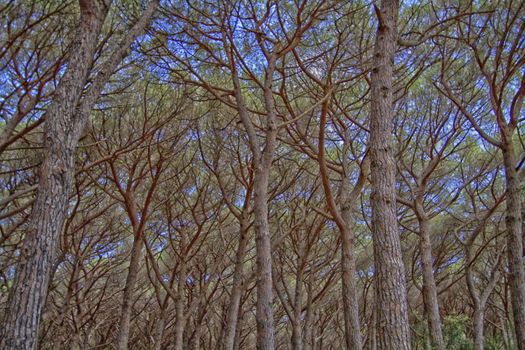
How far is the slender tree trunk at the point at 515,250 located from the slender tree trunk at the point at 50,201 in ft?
14.9

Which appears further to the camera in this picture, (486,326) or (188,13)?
(486,326)

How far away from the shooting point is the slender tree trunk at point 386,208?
3234mm

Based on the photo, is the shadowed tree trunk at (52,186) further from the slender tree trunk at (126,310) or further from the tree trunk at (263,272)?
the slender tree trunk at (126,310)

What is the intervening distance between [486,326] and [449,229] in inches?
370

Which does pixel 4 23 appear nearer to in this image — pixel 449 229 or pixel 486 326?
pixel 449 229

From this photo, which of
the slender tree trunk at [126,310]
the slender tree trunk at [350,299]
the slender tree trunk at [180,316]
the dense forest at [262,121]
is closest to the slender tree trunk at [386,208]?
the dense forest at [262,121]

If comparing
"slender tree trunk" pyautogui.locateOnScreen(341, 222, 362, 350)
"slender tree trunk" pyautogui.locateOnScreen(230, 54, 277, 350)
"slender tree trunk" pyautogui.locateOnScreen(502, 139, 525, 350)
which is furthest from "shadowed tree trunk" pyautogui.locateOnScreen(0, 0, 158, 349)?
"slender tree trunk" pyautogui.locateOnScreen(502, 139, 525, 350)

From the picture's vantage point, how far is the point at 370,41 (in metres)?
7.19

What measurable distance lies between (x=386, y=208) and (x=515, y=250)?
2359mm

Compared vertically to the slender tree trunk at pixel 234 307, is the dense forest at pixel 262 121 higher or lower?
higher

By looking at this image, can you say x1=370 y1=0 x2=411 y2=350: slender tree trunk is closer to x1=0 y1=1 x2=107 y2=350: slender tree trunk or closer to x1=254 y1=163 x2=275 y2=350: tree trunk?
x1=254 y1=163 x2=275 y2=350: tree trunk

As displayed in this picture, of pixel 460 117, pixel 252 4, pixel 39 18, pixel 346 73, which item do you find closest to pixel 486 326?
pixel 460 117

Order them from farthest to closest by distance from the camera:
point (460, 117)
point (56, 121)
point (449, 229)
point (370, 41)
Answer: point (449, 229) < point (460, 117) < point (370, 41) < point (56, 121)

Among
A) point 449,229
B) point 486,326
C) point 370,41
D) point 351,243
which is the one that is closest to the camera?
point 351,243
